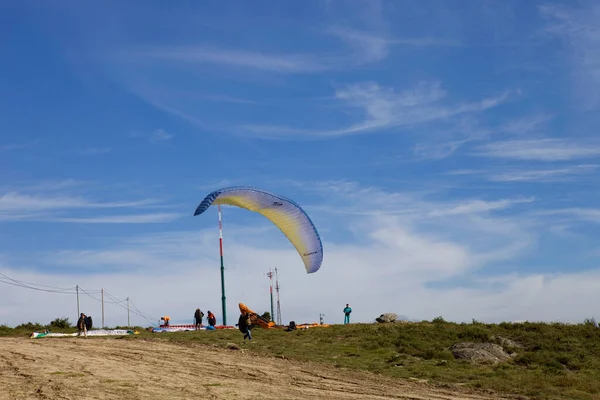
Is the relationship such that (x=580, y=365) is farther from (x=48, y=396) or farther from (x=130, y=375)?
(x=48, y=396)

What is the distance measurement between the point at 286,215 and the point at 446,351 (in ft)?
52.7

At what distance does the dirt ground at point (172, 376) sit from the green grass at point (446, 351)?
210 cm

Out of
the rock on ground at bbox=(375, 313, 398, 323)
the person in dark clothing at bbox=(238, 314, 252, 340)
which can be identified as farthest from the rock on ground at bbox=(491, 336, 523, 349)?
the person in dark clothing at bbox=(238, 314, 252, 340)

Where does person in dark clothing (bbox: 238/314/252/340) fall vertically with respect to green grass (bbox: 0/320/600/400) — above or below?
above

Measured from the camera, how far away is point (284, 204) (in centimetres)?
4553

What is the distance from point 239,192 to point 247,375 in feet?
67.7

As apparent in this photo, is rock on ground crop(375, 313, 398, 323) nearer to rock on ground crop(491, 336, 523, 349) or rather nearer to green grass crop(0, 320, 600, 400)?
green grass crop(0, 320, 600, 400)

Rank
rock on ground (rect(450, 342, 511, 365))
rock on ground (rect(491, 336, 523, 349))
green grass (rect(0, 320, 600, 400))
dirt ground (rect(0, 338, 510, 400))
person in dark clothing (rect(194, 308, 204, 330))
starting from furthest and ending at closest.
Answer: person in dark clothing (rect(194, 308, 204, 330)), rock on ground (rect(491, 336, 523, 349)), rock on ground (rect(450, 342, 511, 365)), green grass (rect(0, 320, 600, 400)), dirt ground (rect(0, 338, 510, 400))

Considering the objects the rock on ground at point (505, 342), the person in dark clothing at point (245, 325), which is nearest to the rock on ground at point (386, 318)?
the rock on ground at point (505, 342)

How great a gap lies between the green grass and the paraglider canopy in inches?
251

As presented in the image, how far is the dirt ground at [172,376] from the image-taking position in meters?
19.9

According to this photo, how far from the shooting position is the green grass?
26.8 m

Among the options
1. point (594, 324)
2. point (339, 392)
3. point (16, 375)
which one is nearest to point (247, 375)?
point (339, 392)

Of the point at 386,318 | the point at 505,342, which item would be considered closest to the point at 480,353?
the point at 505,342
